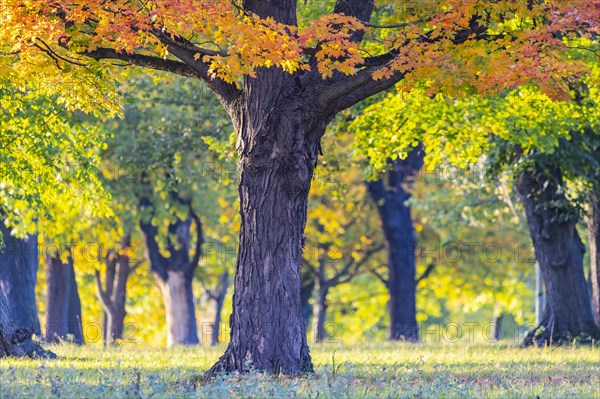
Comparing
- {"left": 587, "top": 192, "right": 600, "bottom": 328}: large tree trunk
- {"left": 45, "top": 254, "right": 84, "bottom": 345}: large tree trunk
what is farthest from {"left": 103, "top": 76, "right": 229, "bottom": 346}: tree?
{"left": 587, "top": 192, "right": 600, "bottom": 328}: large tree trunk

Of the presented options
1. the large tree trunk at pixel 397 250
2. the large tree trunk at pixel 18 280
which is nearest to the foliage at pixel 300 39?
Result: the large tree trunk at pixel 18 280

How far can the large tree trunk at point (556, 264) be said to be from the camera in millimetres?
21938

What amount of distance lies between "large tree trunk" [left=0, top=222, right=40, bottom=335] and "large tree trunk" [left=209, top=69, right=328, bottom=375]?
1038cm

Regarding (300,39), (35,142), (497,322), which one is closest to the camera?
(300,39)

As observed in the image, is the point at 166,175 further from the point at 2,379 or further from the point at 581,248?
the point at 2,379

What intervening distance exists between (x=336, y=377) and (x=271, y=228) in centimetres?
218

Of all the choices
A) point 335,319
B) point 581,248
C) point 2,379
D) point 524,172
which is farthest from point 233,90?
point 335,319

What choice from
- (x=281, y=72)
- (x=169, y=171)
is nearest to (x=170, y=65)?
(x=281, y=72)

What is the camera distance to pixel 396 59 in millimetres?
12602

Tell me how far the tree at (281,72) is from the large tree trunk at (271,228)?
1cm

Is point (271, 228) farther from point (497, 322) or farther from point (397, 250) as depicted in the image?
point (497, 322)

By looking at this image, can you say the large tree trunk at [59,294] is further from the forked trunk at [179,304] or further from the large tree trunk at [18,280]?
the large tree trunk at [18,280]

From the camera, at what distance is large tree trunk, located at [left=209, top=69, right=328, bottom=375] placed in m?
13.0

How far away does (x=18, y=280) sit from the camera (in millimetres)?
22562
